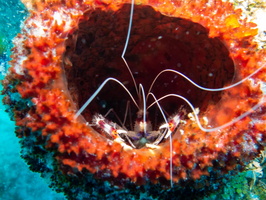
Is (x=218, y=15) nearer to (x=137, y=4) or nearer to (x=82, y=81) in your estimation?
(x=137, y=4)

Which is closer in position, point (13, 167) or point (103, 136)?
point (103, 136)

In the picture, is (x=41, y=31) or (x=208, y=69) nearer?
(x=41, y=31)

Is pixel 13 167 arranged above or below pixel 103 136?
below

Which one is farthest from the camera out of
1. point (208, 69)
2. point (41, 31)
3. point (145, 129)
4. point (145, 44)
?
point (145, 129)

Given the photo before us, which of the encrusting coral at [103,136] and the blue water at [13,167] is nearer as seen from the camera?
the encrusting coral at [103,136]

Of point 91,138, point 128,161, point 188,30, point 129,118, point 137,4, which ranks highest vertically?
point 137,4

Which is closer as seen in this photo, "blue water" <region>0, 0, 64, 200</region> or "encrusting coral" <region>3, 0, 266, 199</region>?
"encrusting coral" <region>3, 0, 266, 199</region>

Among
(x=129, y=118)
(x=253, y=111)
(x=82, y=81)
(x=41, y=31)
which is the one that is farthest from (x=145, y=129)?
(x=41, y=31)

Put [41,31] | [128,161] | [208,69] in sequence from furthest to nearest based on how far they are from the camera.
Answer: [208,69] < [41,31] < [128,161]
